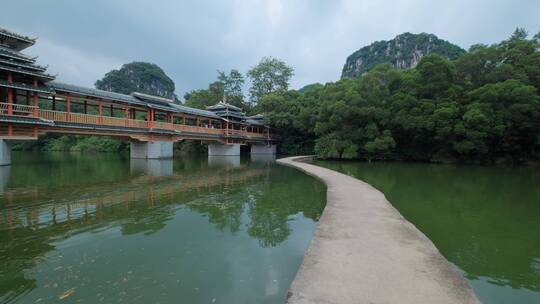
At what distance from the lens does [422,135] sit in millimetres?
26250

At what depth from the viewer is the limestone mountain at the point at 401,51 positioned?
85.1 metres

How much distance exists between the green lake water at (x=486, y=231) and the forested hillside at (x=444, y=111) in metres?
13.2

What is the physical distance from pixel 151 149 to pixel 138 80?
83.2 meters

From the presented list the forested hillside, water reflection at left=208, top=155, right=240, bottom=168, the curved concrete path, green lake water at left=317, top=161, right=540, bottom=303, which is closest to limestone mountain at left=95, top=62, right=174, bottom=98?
water reflection at left=208, top=155, right=240, bottom=168

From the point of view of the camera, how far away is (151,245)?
5.00 metres

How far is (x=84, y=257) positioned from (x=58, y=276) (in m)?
0.66

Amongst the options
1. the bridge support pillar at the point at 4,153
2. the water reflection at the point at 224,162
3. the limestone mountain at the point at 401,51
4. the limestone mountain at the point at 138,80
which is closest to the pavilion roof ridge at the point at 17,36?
the bridge support pillar at the point at 4,153

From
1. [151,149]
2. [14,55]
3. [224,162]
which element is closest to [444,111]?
[224,162]

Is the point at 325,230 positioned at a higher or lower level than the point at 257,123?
lower

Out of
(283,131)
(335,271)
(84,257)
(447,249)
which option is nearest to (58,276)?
(84,257)

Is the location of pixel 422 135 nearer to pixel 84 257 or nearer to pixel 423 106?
pixel 423 106

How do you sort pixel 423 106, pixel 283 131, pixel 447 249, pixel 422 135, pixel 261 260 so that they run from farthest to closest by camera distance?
pixel 283 131, pixel 422 135, pixel 423 106, pixel 447 249, pixel 261 260

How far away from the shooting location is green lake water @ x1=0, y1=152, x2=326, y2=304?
344cm

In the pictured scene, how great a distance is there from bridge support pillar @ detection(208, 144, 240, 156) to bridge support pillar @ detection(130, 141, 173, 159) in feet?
26.7
